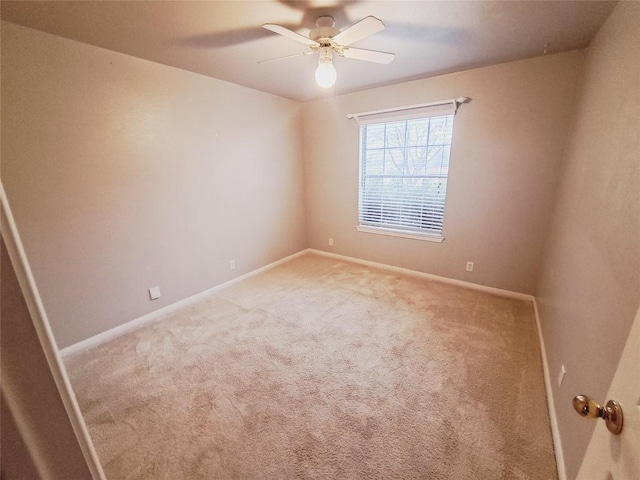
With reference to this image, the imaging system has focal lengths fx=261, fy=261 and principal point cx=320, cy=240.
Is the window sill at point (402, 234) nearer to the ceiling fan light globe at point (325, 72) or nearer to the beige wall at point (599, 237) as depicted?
the beige wall at point (599, 237)

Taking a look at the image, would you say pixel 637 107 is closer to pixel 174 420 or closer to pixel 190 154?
pixel 174 420

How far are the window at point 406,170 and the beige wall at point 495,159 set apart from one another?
12cm

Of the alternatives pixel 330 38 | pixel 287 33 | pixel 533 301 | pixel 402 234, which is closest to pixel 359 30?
pixel 330 38

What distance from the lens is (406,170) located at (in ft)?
11.0

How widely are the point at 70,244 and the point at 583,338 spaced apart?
3463 mm

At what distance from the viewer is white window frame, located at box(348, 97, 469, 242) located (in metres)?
2.92

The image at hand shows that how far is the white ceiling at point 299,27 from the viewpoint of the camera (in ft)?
5.23

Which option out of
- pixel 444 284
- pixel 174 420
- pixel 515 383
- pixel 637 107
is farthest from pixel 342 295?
pixel 637 107

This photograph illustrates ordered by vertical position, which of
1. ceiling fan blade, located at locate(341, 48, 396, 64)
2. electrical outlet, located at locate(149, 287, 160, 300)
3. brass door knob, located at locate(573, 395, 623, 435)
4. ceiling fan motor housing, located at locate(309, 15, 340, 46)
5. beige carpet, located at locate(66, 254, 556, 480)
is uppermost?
ceiling fan motor housing, located at locate(309, 15, 340, 46)

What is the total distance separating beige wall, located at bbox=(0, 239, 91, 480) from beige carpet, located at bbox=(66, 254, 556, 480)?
4.10 feet

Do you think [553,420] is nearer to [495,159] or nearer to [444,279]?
[444,279]

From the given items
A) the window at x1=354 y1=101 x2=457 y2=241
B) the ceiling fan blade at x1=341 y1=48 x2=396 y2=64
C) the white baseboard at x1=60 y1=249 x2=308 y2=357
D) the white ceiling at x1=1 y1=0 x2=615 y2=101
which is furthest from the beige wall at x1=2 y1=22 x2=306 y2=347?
the ceiling fan blade at x1=341 y1=48 x2=396 y2=64

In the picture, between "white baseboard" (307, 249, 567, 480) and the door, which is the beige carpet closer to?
"white baseboard" (307, 249, 567, 480)

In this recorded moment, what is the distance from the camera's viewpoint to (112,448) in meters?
1.43
